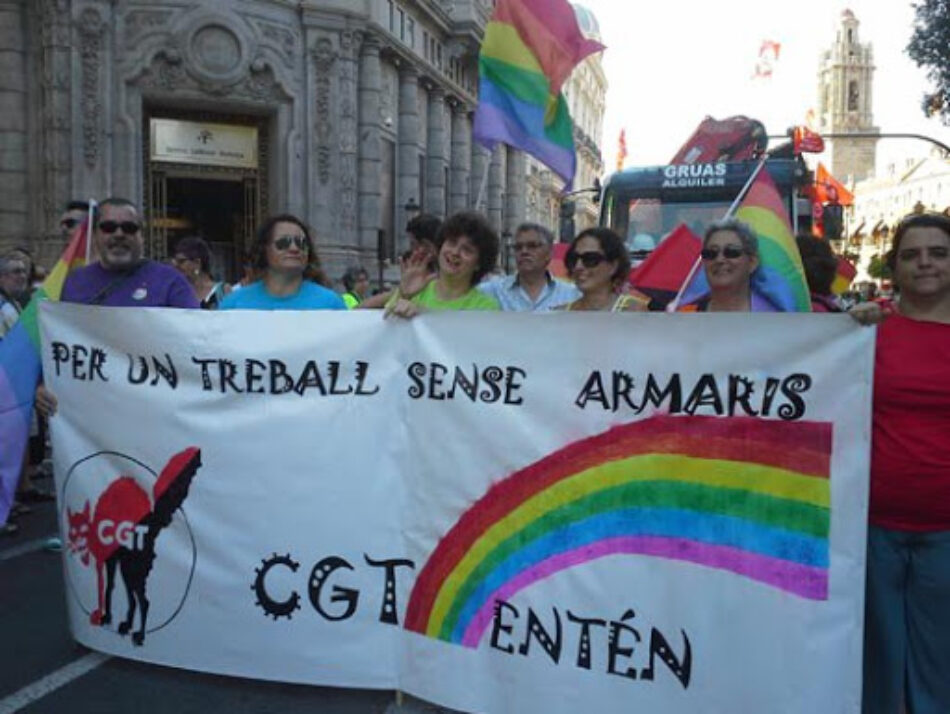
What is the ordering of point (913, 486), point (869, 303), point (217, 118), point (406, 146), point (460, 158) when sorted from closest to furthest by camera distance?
point (913, 486) < point (869, 303) < point (217, 118) < point (406, 146) < point (460, 158)

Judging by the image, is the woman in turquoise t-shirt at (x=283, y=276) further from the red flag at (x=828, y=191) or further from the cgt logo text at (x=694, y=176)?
the red flag at (x=828, y=191)

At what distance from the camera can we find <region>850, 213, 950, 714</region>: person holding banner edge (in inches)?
112

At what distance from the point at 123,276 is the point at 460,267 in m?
1.58

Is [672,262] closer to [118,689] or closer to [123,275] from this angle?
[123,275]

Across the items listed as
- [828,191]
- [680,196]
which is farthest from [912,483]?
[828,191]

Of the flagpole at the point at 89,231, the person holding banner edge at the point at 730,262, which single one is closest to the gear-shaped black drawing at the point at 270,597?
the person holding banner edge at the point at 730,262

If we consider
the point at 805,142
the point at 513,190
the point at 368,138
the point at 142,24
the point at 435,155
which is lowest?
the point at 805,142

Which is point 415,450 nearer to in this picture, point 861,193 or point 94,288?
point 94,288

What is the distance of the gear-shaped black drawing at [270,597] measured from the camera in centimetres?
360

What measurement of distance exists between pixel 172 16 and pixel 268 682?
20.4 metres

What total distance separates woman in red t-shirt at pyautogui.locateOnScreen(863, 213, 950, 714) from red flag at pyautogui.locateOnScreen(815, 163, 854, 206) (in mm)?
10132

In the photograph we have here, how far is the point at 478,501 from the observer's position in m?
3.43

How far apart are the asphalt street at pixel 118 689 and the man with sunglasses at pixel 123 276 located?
1051 mm

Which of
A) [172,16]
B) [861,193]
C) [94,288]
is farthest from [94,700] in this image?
[861,193]
